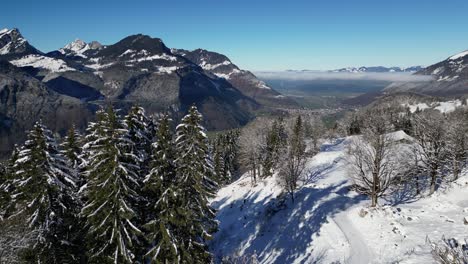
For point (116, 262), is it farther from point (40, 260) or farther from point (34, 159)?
point (34, 159)

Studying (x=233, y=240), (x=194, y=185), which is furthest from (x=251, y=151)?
(x=194, y=185)

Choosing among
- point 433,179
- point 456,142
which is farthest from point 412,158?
point 456,142

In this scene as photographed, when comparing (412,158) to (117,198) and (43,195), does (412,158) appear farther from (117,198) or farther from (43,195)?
(43,195)

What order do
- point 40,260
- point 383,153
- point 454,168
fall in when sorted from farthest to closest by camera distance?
point 454,168, point 383,153, point 40,260

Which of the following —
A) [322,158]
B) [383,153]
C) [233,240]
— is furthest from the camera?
[322,158]

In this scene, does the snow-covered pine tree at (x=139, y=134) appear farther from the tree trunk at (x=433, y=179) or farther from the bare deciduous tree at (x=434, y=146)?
the tree trunk at (x=433, y=179)

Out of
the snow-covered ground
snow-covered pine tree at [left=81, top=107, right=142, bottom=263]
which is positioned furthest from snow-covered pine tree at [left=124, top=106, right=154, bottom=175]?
the snow-covered ground

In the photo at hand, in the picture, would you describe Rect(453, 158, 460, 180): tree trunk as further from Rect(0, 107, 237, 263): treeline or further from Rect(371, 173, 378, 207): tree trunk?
Rect(0, 107, 237, 263): treeline
